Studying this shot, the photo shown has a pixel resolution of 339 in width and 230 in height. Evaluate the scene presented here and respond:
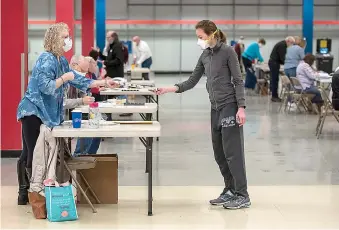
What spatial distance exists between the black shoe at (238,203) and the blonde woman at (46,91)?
5.11ft

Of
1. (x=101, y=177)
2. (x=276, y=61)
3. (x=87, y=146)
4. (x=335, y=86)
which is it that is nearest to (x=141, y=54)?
(x=276, y=61)

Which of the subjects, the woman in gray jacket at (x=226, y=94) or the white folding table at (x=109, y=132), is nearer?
the white folding table at (x=109, y=132)

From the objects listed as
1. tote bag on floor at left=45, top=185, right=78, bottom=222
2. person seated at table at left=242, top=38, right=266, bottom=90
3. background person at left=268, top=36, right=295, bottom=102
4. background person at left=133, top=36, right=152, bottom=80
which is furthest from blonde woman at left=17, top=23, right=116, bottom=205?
person seated at table at left=242, top=38, right=266, bottom=90

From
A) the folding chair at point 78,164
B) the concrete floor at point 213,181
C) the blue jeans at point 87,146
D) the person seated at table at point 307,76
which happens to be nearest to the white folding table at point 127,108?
the blue jeans at point 87,146

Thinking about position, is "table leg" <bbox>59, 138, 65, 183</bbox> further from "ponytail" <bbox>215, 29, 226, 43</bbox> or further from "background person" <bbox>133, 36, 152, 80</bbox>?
"background person" <bbox>133, 36, 152, 80</bbox>

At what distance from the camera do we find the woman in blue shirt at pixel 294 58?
14.7m

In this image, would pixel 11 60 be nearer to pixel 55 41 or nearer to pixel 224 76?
pixel 55 41

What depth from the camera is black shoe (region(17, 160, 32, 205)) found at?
6.23m

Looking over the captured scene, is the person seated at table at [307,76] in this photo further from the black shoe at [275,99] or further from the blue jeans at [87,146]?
the blue jeans at [87,146]

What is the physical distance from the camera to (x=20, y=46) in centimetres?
859

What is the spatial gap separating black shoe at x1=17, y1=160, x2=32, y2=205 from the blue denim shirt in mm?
590

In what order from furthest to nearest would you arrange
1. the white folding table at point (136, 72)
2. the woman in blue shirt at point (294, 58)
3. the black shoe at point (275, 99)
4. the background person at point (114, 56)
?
1. the black shoe at point (275, 99)
2. the white folding table at point (136, 72)
3. the woman in blue shirt at point (294, 58)
4. the background person at point (114, 56)

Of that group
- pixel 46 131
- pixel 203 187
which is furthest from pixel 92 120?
pixel 203 187

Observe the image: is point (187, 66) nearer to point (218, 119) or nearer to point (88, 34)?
point (88, 34)
